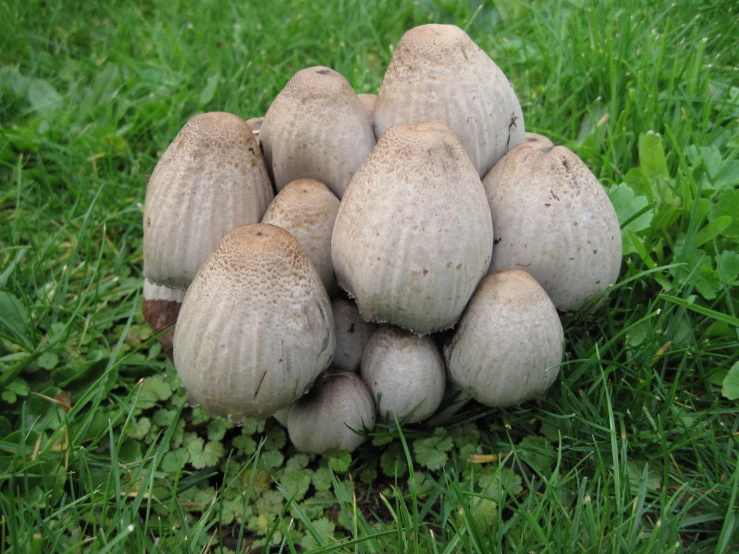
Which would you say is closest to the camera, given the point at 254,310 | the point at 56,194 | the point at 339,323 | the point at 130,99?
the point at 254,310

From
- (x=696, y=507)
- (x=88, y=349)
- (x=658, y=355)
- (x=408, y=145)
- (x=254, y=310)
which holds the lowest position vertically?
(x=88, y=349)

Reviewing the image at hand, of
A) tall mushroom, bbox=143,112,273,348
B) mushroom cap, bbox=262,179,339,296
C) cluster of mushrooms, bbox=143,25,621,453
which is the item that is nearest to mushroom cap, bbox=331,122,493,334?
cluster of mushrooms, bbox=143,25,621,453

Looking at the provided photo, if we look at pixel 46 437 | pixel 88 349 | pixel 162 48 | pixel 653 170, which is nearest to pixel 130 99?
pixel 162 48

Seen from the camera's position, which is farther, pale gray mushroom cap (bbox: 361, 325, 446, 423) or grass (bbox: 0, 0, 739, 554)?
pale gray mushroom cap (bbox: 361, 325, 446, 423)

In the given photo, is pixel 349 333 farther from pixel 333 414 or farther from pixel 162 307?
pixel 162 307

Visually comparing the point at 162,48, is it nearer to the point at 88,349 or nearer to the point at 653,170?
the point at 88,349

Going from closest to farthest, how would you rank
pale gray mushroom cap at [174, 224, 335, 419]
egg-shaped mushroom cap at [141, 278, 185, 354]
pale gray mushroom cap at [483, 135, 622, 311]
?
pale gray mushroom cap at [174, 224, 335, 419]
pale gray mushroom cap at [483, 135, 622, 311]
egg-shaped mushroom cap at [141, 278, 185, 354]

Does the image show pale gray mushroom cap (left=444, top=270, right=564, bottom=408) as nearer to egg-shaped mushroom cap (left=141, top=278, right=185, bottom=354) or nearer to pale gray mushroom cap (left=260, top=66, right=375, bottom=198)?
pale gray mushroom cap (left=260, top=66, right=375, bottom=198)

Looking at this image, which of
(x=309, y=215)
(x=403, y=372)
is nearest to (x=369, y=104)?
(x=309, y=215)
